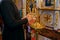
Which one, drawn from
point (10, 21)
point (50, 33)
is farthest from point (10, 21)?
point (50, 33)

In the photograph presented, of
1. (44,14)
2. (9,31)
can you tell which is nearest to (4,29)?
(9,31)

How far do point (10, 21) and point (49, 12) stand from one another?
0.68 metres

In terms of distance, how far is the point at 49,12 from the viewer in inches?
63.4

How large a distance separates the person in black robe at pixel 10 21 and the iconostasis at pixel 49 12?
1.65 ft

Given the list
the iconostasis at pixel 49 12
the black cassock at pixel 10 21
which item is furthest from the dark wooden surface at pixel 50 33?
the black cassock at pixel 10 21

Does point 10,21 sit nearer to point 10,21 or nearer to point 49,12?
point 10,21

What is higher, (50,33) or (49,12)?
(49,12)

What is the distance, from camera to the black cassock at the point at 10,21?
42.5 inches

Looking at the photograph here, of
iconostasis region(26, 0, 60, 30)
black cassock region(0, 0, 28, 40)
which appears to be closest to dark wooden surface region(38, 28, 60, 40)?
iconostasis region(26, 0, 60, 30)

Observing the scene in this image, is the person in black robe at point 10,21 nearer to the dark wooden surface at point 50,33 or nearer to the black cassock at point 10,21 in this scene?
the black cassock at point 10,21

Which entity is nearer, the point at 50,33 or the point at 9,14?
the point at 9,14

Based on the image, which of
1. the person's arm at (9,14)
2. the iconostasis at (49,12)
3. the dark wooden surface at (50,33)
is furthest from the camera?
the iconostasis at (49,12)

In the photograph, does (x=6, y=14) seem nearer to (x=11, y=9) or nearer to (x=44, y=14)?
(x=11, y=9)

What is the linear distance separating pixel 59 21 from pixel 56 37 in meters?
0.23
